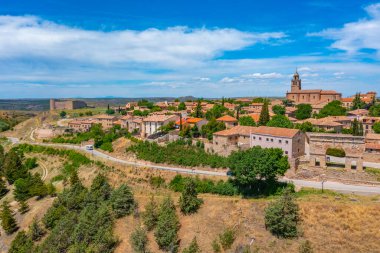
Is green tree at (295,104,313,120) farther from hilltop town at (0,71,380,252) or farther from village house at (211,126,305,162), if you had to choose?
village house at (211,126,305,162)

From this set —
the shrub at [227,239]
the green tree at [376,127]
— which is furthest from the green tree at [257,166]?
the green tree at [376,127]

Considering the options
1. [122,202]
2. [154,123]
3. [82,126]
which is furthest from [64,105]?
[122,202]

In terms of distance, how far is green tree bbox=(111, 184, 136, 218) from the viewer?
39531 millimetres

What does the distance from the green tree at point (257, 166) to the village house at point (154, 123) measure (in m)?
32.8

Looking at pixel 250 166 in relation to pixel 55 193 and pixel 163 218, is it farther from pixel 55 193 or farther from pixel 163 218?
pixel 55 193

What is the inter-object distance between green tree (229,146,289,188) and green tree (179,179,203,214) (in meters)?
6.25

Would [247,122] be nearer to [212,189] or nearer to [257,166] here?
[212,189]

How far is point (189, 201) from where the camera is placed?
122ft

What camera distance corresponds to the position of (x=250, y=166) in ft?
125

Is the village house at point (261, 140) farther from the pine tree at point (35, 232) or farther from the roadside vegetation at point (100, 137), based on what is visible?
the pine tree at point (35, 232)

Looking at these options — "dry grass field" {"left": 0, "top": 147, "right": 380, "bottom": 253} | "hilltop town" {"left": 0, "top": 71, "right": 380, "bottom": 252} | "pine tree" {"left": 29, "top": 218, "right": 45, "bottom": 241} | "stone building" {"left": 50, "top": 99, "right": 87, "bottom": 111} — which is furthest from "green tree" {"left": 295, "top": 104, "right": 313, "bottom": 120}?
"stone building" {"left": 50, "top": 99, "right": 87, "bottom": 111}

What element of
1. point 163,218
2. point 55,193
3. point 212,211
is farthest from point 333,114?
point 55,193

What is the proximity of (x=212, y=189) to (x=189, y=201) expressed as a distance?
6.75 metres

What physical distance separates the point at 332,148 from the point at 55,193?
48.4 m
